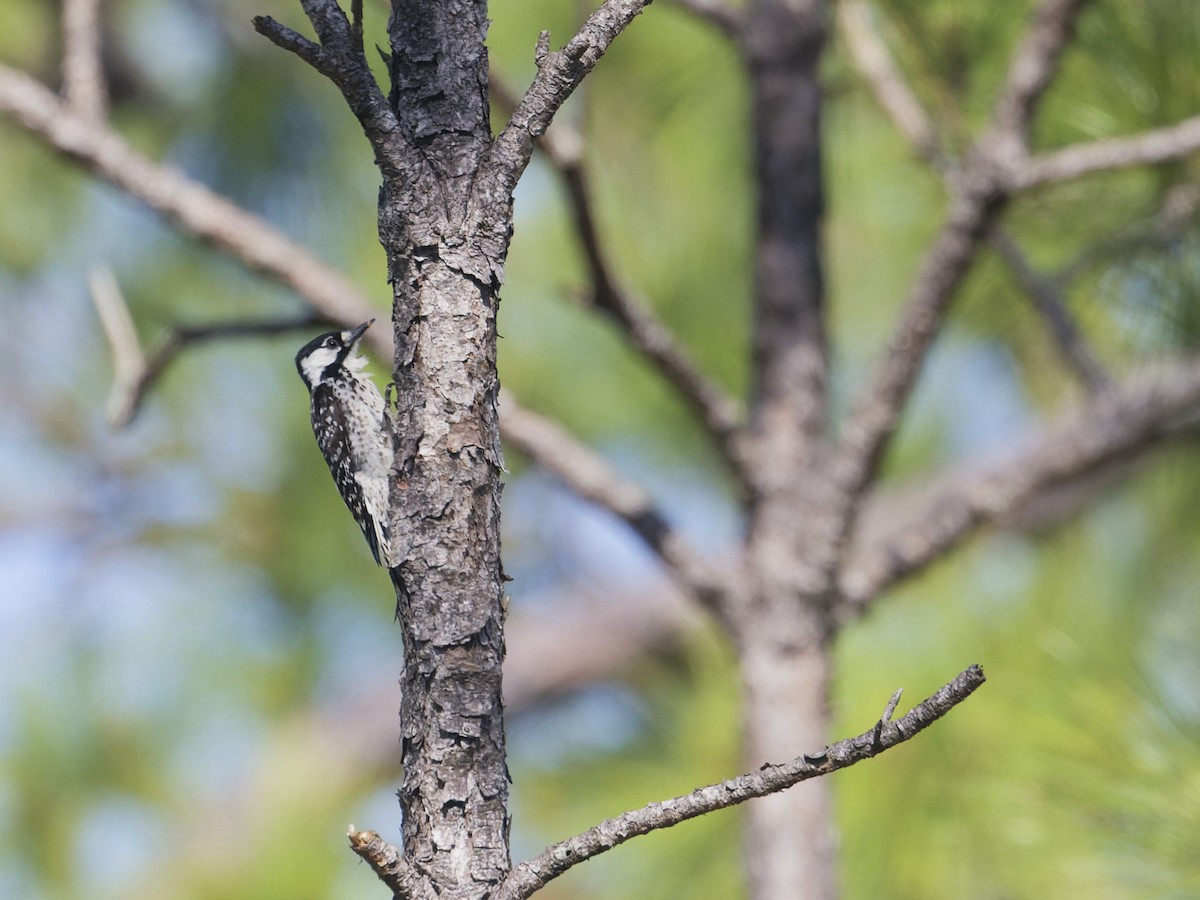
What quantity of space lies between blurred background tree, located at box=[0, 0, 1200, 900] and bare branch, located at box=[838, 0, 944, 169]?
2.3 inches

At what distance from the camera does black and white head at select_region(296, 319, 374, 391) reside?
12.9 feet

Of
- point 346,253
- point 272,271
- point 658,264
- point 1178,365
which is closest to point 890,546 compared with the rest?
point 1178,365

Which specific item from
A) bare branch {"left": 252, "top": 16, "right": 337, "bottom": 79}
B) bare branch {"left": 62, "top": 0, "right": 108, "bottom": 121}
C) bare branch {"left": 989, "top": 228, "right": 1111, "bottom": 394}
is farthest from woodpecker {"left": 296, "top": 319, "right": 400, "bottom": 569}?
bare branch {"left": 252, "top": 16, "right": 337, "bottom": 79}

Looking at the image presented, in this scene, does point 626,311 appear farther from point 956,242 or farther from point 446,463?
point 446,463

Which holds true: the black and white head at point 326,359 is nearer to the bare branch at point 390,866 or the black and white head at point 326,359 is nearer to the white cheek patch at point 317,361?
the white cheek patch at point 317,361

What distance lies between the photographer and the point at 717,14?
313 centimetres

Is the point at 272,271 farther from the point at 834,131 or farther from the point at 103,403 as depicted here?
the point at 103,403

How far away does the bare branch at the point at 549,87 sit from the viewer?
4.86ft

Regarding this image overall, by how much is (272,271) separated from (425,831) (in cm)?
164

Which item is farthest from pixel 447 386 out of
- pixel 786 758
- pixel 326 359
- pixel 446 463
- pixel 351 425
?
pixel 326 359

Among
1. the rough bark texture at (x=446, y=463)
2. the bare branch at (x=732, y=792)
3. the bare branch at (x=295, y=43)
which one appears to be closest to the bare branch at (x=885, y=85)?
the rough bark texture at (x=446, y=463)

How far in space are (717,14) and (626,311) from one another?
0.94 m

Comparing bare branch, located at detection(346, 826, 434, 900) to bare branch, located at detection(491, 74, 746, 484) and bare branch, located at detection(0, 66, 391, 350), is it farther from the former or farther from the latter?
bare branch, located at detection(0, 66, 391, 350)

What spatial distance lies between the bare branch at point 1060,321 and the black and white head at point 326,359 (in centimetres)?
193
